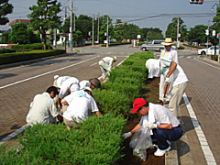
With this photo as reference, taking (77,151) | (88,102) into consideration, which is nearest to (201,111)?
(88,102)

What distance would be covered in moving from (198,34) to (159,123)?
255ft

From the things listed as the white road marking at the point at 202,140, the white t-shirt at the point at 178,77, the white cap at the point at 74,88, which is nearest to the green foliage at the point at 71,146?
the white road marking at the point at 202,140

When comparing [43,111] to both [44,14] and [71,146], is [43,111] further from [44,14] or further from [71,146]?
[44,14]

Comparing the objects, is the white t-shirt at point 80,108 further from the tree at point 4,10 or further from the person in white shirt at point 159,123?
the tree at point 4,10

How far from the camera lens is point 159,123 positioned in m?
4.28

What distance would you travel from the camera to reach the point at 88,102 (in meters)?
4.74

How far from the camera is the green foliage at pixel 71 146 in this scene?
2.98 m

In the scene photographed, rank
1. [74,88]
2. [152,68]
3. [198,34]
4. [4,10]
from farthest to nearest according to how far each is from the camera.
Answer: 1. [198,34]
2. [4,10]
3. [152,68]
4. [74,88]

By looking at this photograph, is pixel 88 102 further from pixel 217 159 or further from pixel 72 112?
pixel 217 159

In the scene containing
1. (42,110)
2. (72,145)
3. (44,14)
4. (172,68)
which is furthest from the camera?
(44,14)

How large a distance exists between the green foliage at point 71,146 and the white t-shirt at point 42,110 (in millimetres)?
1184

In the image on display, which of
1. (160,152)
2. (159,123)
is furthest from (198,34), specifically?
(159,123)

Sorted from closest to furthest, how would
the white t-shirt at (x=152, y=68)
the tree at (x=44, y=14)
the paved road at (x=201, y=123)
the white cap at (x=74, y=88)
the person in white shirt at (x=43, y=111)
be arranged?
the paved road at (x=201, y=123) < the person in white shirt at (x=43, y=111) < the white cap at (x=74, y=88) < the white t-shirt at (x=152, y=68) < the tree at (x=44, y=14)

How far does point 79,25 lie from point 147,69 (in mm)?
80798
